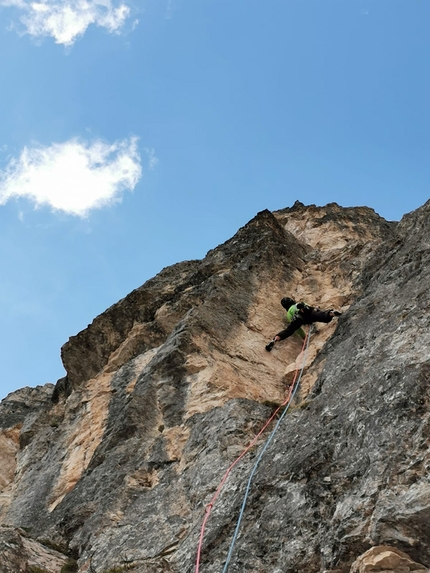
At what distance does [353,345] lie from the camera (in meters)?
A: 10.9

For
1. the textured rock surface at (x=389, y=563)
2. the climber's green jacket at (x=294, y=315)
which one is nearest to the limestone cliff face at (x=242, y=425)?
the textured rock surface at (x=389, y=563)

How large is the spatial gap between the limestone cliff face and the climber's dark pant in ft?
1.16

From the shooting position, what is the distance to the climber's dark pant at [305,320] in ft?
47.3

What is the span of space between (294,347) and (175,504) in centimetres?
580

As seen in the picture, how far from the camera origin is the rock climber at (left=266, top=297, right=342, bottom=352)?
1442 cm

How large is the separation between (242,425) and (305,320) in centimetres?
444

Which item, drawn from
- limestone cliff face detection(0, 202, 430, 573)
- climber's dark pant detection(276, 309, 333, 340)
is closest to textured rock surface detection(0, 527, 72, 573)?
limestone cliff face detection(0, 202, 430, 573)

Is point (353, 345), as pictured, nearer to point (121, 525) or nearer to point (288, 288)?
point (121, 525)

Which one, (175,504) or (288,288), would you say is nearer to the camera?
(175,504)

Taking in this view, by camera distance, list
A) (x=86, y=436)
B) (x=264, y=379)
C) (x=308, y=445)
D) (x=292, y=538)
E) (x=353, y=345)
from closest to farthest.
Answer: (x=292, y=538)
(x=308, y=445)
(x=353, y=345)
(x=264, y=379)
(x=86, y=436)

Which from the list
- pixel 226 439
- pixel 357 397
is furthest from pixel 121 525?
pixel 357 397

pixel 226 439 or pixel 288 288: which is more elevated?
pixel 288 288

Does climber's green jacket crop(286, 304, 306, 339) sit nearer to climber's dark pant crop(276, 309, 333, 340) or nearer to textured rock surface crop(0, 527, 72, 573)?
climber's dark pant crop(276, 309, 333, 340)

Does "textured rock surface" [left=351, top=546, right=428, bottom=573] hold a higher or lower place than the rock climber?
lower
